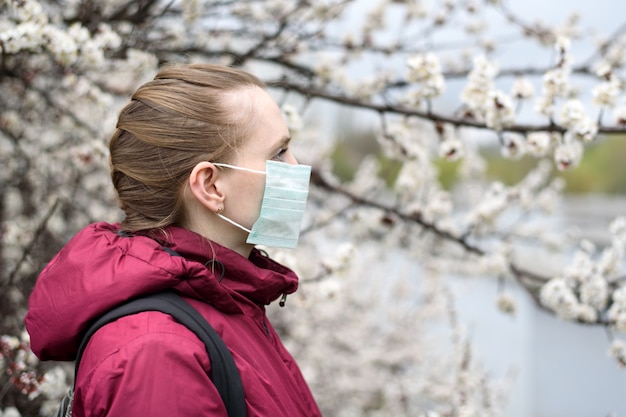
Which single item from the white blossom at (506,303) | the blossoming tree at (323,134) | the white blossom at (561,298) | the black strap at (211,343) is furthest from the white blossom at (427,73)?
the black strap at (211,343)

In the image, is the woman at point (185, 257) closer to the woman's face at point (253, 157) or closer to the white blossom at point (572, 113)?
the woman's face at point (253, 157)

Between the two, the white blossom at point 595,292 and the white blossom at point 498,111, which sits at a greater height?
the white blossom at point 498,111

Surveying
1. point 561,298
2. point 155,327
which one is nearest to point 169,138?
point 155,327

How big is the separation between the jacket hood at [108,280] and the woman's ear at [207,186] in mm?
73

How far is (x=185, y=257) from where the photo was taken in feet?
4.07

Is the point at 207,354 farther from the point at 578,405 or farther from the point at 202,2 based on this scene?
the point at 578,405

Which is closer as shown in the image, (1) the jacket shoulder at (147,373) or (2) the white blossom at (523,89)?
(1) the jacket shoulder at (147,373)

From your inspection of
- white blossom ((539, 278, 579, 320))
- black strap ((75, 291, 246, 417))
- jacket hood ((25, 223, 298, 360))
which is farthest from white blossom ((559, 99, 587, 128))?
black strap ((75, 291, 246, 417))

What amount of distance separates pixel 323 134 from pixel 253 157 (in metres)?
4.28

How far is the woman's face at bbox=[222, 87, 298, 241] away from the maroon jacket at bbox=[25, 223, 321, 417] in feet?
0.31

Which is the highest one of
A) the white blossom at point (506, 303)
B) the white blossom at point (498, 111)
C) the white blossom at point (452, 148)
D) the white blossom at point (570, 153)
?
the white blossom at point (498, 111)

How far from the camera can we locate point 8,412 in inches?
72.6

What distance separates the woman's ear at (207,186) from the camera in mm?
1258

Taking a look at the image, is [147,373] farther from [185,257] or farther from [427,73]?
[427,73]
